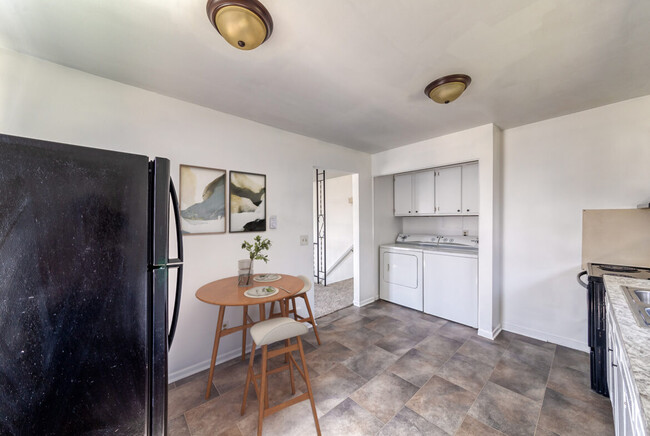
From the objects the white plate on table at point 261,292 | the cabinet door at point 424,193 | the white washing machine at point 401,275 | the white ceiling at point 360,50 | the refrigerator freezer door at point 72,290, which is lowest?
the white washing machine at point 401,275

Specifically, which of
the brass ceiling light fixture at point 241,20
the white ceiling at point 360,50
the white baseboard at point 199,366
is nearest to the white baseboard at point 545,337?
the white ceiling at point 360,50

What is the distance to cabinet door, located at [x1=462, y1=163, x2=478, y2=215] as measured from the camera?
125 inches

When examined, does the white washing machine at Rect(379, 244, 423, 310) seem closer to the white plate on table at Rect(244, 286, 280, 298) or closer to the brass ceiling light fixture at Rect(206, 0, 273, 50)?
the white plate on table at Rect(244, 286, 280, 298)

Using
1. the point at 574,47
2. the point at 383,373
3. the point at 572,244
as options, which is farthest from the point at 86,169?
the point at 572,244

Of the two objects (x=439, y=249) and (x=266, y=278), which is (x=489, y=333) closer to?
(x=439, y=249)

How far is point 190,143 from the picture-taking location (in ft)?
7.22

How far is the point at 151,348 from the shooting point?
2.76 ft

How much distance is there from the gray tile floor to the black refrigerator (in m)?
1.17

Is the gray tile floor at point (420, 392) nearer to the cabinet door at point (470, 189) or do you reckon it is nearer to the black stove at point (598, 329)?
the black stove at point (598, 329)

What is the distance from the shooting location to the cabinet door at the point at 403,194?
12.9 ft

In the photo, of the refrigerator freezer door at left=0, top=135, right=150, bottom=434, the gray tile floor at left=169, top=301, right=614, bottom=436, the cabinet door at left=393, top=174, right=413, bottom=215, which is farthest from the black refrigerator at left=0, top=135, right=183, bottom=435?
the cabinet door at left=393, top=174, right=413, bottom=215

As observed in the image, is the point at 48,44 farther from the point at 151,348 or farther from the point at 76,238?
the point at 151,348

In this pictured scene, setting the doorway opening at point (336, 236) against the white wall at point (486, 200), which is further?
the doorway opening at point (336, 236)

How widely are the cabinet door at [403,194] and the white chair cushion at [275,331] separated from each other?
296 cm
